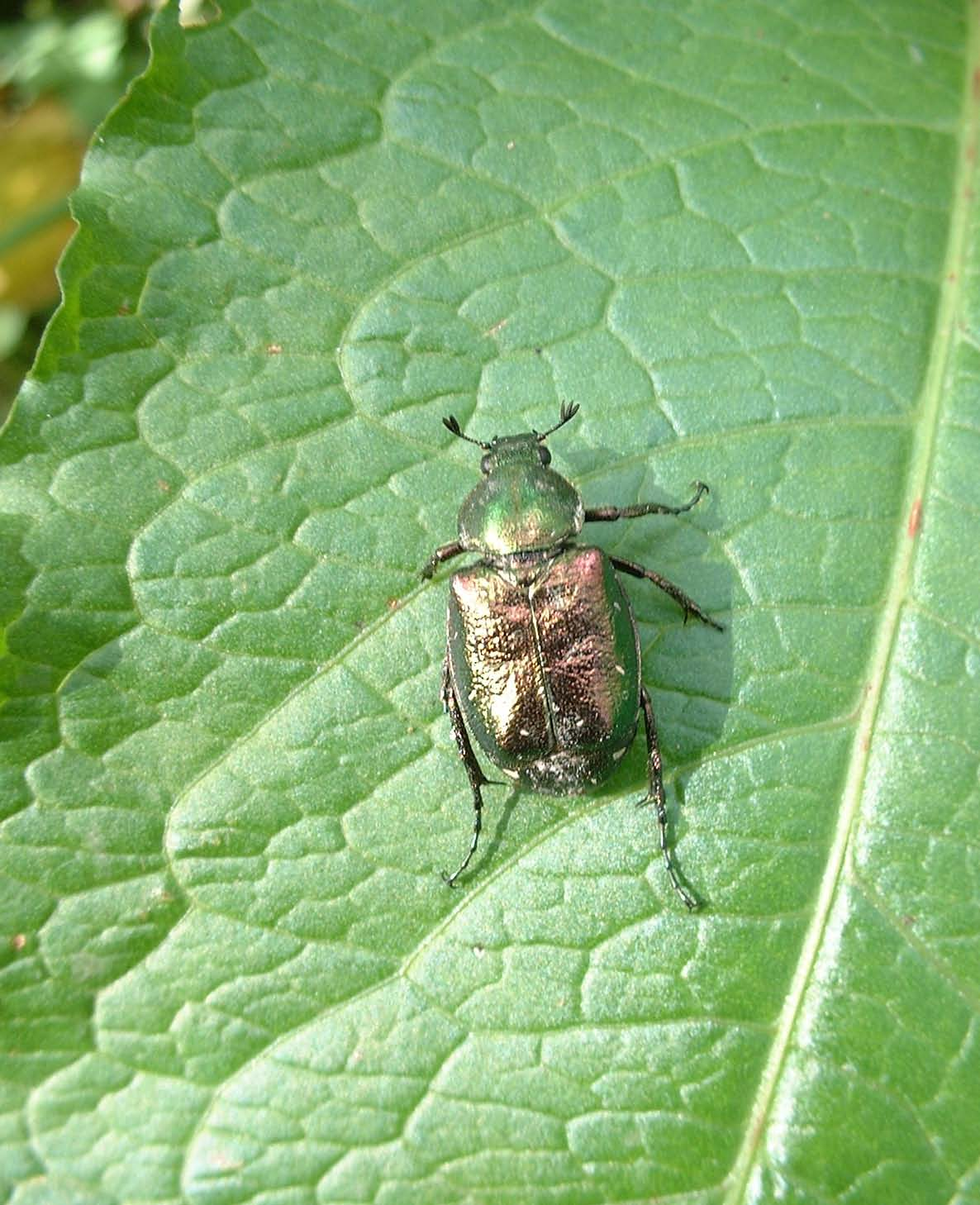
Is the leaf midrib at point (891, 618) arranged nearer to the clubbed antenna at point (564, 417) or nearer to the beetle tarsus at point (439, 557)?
the clubbed antenna at point (564, 417)

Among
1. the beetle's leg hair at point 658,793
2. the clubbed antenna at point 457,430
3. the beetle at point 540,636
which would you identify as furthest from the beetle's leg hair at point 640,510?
the beetle's leg hair at point 658,793

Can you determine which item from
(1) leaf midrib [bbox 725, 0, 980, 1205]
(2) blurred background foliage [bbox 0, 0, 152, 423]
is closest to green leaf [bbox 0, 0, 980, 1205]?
(1) leaf midrib [bbox 725, 0, 980, 1205]

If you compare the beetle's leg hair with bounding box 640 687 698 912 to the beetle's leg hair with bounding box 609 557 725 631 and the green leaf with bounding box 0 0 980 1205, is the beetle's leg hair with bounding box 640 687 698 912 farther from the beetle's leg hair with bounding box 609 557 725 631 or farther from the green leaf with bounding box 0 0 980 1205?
the beetle's leg hair with bounding box 609 557 725 631

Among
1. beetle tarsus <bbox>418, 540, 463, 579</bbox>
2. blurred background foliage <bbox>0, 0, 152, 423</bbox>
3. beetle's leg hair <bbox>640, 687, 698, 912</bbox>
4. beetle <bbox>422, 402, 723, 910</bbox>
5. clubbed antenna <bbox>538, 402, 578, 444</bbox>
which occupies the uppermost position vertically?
blurred background foliage <bbox>0, 0, 152, 423</bbox>

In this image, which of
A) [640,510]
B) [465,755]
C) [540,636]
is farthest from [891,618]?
[465,755]

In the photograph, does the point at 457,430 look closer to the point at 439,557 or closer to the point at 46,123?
the point at 439,557

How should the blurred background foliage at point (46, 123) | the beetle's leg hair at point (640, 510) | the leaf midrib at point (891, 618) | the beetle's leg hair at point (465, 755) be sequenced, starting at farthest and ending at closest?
the blurred background foliage at point (46, 123) → the beetle's leg hair at point (640, 510) → the beetle's leg hair at point (465, 755) → the leaf midrib at point (891, 618)

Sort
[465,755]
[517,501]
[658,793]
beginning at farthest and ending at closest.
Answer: [517,501]
[465,755]
[658,793]

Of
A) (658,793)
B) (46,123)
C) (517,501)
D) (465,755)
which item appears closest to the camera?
(658,793)
